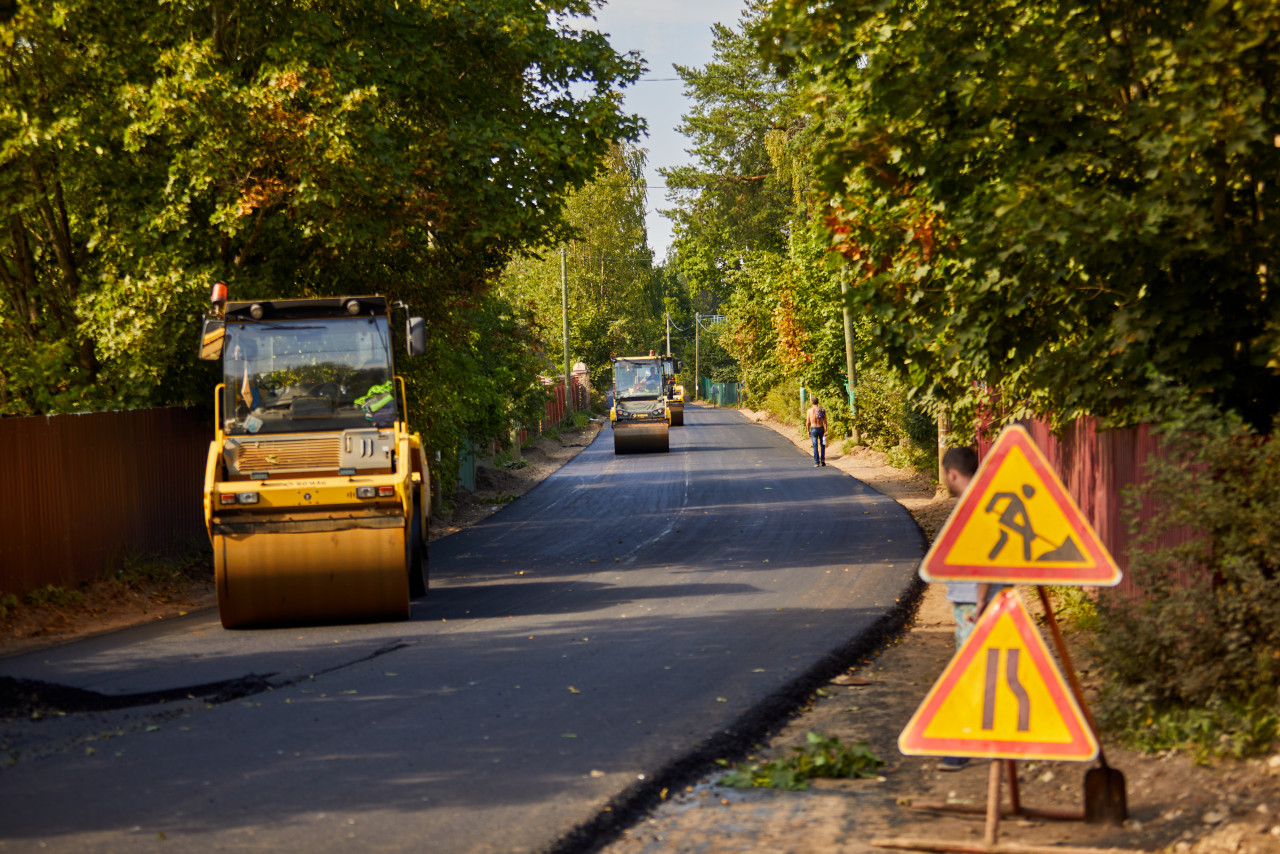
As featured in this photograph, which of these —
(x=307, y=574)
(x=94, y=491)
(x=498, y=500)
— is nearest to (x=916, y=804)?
(x=307, y=574)

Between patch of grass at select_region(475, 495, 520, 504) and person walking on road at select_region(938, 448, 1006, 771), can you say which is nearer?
person walking on road at select_region(938, 448, 1006, 771)

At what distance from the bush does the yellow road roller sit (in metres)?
35.2

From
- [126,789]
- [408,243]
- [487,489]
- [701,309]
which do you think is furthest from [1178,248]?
[701,309]

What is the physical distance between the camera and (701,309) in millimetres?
153625

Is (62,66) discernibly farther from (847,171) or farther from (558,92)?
(847,171)

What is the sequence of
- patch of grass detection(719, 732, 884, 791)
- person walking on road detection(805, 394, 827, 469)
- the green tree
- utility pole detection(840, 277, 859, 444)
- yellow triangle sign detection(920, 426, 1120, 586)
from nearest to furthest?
yellow triangle sign detection(920, 426, 1120, 586)
patch of grass detection(719, 732, 884, 791)
person walking on road detection(805, 394, 827, 469)
utility pole detection(840, 277, 859, 444)
the green tree

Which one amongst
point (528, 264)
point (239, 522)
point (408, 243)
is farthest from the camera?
point (528, 264)

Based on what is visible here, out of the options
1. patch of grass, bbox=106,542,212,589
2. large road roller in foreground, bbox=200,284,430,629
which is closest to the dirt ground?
large road roller in foreground, bbox=200,284,430,629

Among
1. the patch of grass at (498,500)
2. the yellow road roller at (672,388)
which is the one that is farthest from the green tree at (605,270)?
the patch of grass at (498,500)

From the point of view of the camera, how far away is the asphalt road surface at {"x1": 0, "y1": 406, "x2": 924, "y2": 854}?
18.9 feet

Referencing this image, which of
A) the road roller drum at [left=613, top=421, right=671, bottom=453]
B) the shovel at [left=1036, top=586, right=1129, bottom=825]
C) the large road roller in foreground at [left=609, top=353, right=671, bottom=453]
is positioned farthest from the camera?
the large road roller in foreground at [left=609, top=353, right=671, bottom=453]

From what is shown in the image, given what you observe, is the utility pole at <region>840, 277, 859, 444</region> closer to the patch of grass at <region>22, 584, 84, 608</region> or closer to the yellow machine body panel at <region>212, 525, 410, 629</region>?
the yellow machine body panel at <region>212, 525, 410, 629</region>

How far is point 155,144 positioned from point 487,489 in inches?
571

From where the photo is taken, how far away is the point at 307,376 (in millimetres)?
12656
